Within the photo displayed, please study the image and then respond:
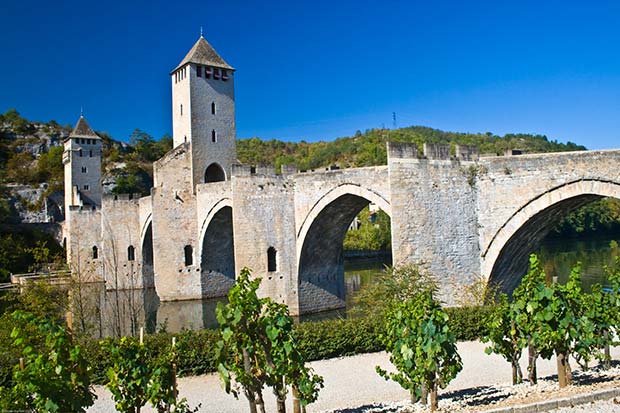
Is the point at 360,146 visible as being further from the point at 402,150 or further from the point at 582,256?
the point at 402,150

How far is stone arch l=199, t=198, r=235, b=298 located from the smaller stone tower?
21149mm

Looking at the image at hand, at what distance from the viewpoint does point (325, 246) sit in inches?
1021

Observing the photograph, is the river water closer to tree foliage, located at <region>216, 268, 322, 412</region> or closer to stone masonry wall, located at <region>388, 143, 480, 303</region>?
stone masonry wall, located at <region>388, 143, 480, 303</region>

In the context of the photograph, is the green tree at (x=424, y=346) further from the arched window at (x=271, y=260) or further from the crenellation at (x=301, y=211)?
the arched window at (x=271, y=260)

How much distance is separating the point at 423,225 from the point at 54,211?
47.1 m

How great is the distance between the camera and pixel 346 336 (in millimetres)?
15164

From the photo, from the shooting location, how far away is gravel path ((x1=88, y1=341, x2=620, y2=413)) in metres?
Result: 10.5

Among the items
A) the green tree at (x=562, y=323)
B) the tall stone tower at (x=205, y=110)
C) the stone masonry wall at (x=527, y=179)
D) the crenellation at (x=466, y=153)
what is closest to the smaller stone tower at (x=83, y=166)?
the tall stone tower at (x=205, y=110)

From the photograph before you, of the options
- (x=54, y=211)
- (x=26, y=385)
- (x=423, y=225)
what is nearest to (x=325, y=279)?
(x=423, y=225)

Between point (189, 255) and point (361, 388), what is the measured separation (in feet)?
69.8

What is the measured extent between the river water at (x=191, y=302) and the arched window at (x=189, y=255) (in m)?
2.14

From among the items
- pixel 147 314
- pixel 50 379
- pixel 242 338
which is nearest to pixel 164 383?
pixel 242 338

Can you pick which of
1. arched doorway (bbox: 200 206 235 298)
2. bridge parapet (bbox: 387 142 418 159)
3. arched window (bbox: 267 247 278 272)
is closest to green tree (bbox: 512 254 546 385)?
bridge parapet (bbox: 387 142 418 159)

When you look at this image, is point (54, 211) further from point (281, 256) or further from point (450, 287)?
point (450, 287)
